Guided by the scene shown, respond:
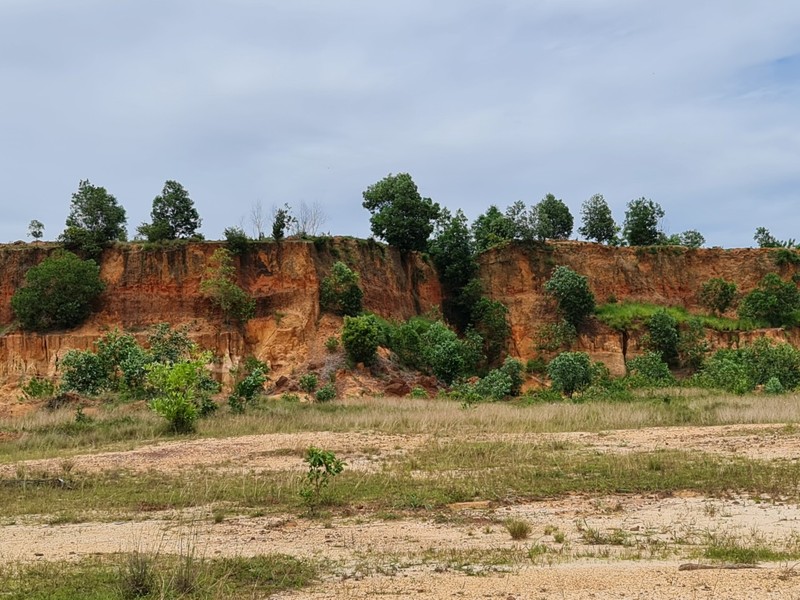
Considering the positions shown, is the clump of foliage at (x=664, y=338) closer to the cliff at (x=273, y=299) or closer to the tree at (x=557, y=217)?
the cliff at (x=273, y=299)

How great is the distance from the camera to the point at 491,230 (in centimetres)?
5591

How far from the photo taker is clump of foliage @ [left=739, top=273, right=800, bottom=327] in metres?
49.1

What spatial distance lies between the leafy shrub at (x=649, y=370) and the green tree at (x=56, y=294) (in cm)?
2613

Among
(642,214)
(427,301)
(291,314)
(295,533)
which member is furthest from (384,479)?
(642,214)

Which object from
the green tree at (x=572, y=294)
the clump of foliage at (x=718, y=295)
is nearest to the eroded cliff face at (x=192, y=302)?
the green tree at (x=572, y=294)

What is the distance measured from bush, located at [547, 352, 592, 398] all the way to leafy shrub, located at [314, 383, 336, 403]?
10.4 meters

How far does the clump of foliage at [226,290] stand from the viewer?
40312 mm

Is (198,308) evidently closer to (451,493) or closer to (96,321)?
(96,321)

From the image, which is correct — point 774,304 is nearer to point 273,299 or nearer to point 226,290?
point 273,299

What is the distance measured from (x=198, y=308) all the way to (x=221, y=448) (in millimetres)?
24140

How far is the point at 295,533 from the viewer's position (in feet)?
32.8

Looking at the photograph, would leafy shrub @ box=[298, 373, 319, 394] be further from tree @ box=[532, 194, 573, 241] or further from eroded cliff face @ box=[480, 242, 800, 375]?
tree @ box=[532, 194, 573, 241]

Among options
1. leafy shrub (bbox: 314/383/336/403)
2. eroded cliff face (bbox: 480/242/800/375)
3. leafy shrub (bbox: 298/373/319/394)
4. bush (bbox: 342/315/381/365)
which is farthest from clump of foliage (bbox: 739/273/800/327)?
leafy shrub (bbox: 298/373/319/394)

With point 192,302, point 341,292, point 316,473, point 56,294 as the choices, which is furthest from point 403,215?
point 316,473
